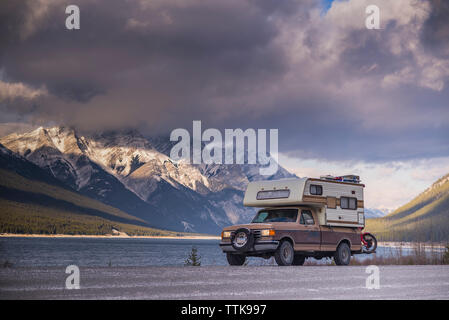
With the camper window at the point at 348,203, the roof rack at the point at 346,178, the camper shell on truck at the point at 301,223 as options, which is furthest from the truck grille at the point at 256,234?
the camper window at the point at 348,203

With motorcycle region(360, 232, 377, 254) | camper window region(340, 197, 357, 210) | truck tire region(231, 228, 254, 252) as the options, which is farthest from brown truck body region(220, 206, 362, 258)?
camper window region(340, 197, 357, 210)

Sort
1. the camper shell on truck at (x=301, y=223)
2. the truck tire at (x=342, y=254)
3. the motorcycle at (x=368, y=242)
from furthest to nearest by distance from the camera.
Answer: the motorcycle at (x=368, y=242)
the truck tire at (x=342, y=254)
the camper shell on truck at (x=301, y=223)

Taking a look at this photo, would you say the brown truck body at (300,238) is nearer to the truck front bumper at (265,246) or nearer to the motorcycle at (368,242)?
the truck front bumper at (265,246)

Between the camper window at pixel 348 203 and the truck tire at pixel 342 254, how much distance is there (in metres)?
1.50

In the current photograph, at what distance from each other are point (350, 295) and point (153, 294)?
3.83 m

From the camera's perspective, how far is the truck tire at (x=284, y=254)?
2044 cm

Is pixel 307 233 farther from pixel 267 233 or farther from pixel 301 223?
pixel 267 233

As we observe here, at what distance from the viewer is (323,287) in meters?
12.5

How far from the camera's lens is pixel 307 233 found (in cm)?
2166

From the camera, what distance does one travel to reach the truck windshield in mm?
21844

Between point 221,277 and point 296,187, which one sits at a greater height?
point 296,187
